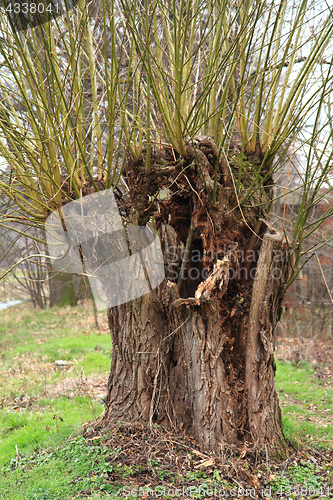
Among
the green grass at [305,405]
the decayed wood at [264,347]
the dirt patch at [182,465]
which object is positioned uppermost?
the decayed wood at [264,347]

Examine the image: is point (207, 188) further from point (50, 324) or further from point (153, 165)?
point (50, 324)

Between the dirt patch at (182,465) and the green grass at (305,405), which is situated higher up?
the dirt patch at (182,465)

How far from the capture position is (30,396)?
16.8ft

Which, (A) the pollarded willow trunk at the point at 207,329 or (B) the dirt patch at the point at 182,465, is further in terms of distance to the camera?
(A) the pollarded willow trunk at the point at 207,329

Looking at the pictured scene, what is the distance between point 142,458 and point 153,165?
2.64 m

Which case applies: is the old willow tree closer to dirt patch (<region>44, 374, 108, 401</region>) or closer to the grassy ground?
the grassy ground

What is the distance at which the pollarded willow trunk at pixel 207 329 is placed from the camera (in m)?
3.20

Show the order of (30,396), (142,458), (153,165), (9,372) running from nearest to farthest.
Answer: (142,458)
(153,165)
(30,396)
(9,372)

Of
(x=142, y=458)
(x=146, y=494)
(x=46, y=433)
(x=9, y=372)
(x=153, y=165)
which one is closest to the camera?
(x=146, y=494)

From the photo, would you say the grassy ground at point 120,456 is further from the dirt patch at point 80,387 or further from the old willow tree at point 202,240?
the old willow tree at point 202,240

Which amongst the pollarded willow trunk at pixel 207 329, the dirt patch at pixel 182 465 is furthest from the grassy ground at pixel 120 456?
the pollarded willow trunk at pixel 207 329

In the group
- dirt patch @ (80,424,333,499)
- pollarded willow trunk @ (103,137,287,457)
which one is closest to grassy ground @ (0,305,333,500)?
dirt patch @ (80,424,333,499)

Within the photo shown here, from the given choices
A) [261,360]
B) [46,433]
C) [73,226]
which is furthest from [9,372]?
[261,360]

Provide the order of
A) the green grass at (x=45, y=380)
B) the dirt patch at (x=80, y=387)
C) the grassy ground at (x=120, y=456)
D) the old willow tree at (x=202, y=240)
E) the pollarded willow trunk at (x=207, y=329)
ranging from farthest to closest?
the dirt patch at (x=80, y=387)
the green grass at (x=45, y=380)
the pollarded willow trunk at (x=207, y=329)
the old willow tree at (x=202, y=240)
the grassy ground at (x=120, y=456)
